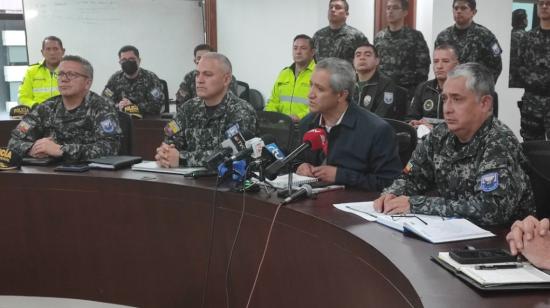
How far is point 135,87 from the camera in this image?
570 cm

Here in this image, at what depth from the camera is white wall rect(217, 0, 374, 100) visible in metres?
6.17

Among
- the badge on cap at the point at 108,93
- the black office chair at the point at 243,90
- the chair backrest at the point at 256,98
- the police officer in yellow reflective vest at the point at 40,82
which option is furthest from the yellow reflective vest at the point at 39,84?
the chair backrest at the point at 256,98

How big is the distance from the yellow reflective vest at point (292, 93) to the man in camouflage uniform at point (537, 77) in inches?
61.5

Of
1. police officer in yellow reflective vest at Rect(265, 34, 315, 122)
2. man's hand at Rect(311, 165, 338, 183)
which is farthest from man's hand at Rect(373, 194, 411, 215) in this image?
police officer in yellow reflective vest at Rect(265, 34, 315, 122)

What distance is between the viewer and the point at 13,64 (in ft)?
21.2

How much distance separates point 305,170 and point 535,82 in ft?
7.57

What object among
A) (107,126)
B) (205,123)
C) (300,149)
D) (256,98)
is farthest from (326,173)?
(256,98)

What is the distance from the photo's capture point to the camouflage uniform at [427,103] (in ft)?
13.4

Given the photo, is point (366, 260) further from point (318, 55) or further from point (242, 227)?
point (318, 55)

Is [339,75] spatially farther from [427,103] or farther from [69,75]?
[427,103]

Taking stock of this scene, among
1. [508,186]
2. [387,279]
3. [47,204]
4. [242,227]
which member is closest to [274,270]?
[242,227]

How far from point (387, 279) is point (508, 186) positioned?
613 mm

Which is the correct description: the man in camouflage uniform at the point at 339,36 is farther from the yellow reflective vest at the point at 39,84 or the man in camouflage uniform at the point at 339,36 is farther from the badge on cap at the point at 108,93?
the yellow reflective vest at the point at 39,84

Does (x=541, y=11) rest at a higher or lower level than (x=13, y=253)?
higher
